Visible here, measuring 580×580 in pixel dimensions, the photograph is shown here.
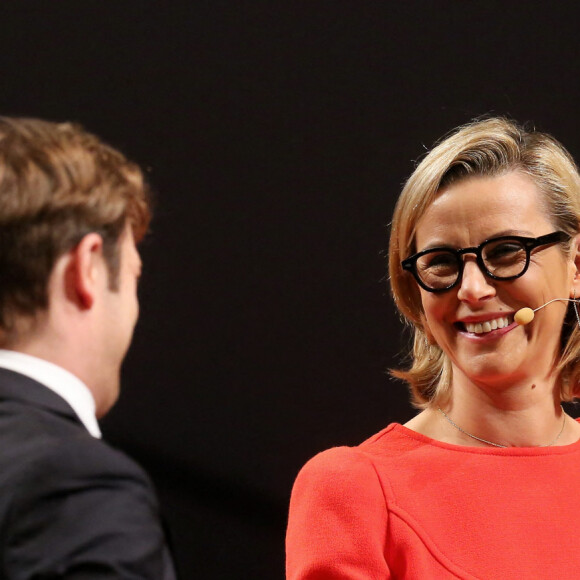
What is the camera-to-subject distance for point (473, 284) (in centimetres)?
182

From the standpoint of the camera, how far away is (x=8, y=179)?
3.62 ft

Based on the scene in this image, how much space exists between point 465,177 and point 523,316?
0.30 m

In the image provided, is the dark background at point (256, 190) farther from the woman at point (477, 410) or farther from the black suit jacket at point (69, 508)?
the black suit jacket at point (69, 508)

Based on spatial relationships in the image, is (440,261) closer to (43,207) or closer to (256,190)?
(43,207)

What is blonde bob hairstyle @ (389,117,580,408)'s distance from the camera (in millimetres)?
1912

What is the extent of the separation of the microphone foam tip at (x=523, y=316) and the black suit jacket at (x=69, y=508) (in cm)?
99

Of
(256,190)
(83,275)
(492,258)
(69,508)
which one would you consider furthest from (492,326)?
Answer: (256,190)

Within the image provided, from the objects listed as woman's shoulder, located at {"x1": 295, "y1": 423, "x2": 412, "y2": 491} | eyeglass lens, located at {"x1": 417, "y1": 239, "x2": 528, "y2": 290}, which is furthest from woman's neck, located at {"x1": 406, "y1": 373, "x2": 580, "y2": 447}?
eyeglass lens, located at {"x1": 417, "y1": 239, "x2": 528, "y2": 290}

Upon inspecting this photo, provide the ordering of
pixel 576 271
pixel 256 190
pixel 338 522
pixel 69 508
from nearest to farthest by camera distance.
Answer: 1. pixel 69 508
2. pixel 338 522
3. pixel 576 271
4. pixel 256 190

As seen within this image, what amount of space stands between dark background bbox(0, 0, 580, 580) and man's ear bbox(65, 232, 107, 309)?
1.83m

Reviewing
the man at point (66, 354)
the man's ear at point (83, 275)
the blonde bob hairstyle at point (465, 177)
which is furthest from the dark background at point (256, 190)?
the man's ear at point (83, 275)

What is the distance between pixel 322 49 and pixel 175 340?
1.02 meters

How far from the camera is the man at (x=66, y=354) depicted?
37.4 inches

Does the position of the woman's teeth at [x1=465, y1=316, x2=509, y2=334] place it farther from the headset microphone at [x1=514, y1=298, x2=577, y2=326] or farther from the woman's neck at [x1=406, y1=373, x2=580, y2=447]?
the woman's neck at [x1=406, y1=373, x2=580, y2=447]
